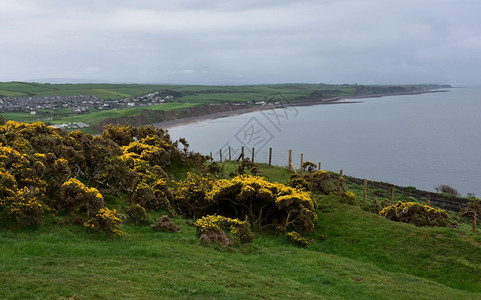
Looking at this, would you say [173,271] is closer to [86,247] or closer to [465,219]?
[86,247]

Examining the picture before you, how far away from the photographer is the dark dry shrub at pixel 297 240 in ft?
65.4

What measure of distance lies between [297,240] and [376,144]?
8184cm

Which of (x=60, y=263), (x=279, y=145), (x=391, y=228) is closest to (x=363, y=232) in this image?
(x=391, y=228)

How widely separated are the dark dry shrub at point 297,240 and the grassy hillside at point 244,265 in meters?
0.51

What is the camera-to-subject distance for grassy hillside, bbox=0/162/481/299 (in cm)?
1089

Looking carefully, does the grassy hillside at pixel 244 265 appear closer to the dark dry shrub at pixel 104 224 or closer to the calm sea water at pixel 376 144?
the dark dry shrub at pixel 104 224

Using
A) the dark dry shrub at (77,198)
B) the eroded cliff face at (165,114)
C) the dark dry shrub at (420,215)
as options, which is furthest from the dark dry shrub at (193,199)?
the eroded cliff face at (165,114)

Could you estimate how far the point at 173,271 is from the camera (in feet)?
41.9

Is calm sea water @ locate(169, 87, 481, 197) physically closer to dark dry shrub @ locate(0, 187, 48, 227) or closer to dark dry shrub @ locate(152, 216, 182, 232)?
dark dry shrub @ locate(152, 216, 182, 232)

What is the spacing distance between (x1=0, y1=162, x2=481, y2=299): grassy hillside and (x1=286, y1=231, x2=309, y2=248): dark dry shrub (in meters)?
0.51

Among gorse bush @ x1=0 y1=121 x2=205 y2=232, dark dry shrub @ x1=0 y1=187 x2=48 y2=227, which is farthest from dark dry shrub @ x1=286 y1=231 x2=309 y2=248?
dark dry shrub @ x1=0 y1=187 x2=48 y2=227

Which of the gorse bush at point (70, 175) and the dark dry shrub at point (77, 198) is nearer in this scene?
the gorse bush at point (70, 175)

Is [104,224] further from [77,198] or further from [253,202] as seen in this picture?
[253,202]

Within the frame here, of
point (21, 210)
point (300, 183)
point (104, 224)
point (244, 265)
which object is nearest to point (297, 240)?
point (244, 265)
